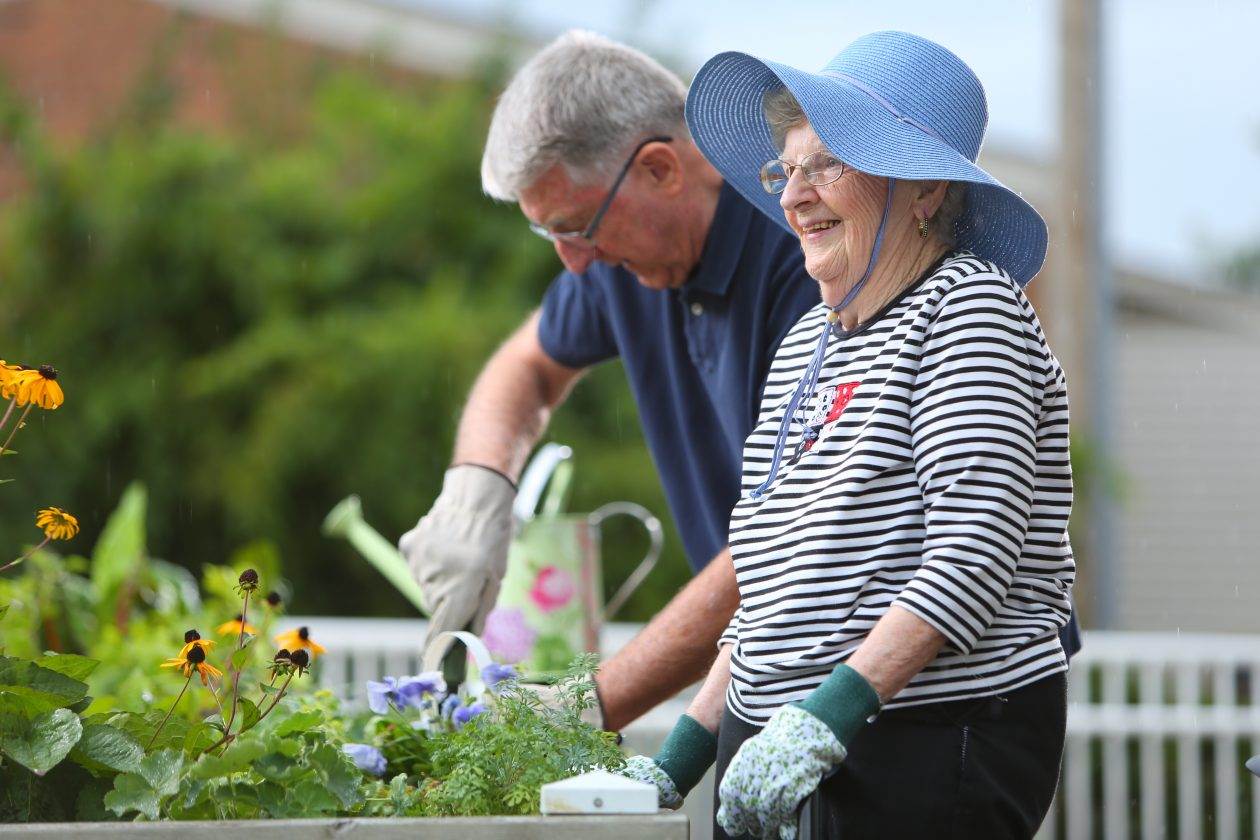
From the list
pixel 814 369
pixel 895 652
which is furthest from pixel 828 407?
pixel 895 652

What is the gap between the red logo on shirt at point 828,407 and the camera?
1.62 metres

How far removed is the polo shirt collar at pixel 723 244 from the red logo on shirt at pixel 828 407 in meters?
0.81

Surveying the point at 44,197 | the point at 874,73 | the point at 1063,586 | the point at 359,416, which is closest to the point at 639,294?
the point at 874,73

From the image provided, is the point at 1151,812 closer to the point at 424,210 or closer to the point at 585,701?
the point at 585,701

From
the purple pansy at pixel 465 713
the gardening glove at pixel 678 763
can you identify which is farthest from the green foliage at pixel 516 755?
the purple pansy at pixel 465 713

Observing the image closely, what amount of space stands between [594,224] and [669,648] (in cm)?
77

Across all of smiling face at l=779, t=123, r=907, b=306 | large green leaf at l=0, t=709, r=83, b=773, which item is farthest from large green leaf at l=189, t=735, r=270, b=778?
smiling face at l=779, t=123, r=907, b=306

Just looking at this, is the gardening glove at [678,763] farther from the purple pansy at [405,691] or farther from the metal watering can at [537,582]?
the metal watering can at [537,582]

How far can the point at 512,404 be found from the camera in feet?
9.68

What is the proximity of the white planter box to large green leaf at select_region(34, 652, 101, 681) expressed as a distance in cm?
30

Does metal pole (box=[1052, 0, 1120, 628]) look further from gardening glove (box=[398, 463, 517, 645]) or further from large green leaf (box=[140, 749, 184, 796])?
large green leaf (box=[140, 749, 184, 796])

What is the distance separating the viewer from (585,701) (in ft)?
5.87

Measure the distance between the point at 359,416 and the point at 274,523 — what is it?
67 cm

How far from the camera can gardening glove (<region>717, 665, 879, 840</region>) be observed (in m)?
1.39
